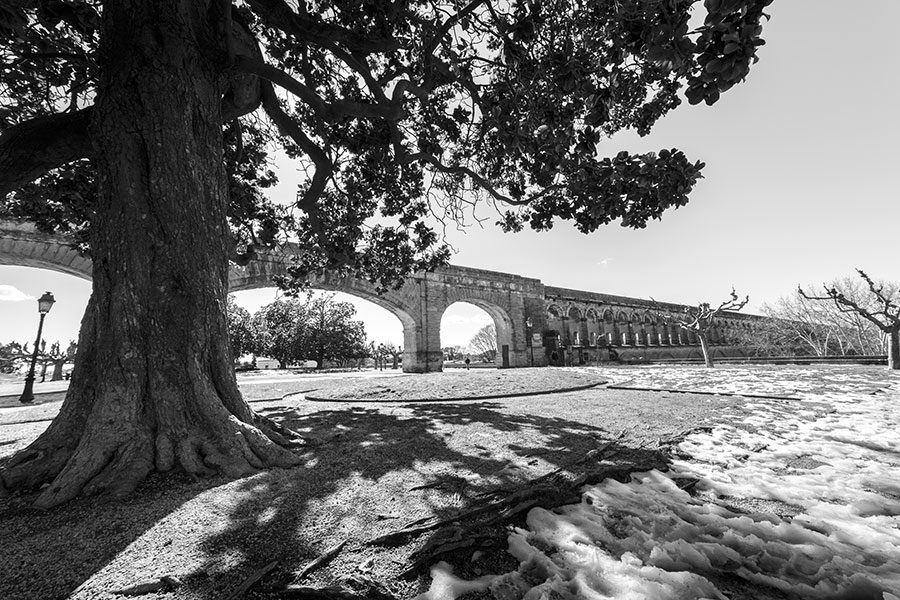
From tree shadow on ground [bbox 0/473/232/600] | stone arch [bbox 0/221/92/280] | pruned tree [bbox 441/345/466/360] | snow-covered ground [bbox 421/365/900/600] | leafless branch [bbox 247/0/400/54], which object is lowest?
pruned tree [bbox 441/345/466/360]

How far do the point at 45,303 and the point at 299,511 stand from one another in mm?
16895

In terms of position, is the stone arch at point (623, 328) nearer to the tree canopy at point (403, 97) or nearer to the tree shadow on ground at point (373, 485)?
the tree canopy at point (403, 97)

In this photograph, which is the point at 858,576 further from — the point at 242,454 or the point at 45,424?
the point at 45,424

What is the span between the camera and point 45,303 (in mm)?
12141

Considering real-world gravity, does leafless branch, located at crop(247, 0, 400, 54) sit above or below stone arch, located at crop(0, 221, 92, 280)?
above

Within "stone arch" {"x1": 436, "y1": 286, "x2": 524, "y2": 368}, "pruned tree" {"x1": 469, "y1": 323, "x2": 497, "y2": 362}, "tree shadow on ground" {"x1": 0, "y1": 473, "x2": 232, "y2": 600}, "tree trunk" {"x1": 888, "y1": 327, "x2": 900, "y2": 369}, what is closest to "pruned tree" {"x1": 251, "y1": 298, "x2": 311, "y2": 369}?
"stone arch" {"x1": 436, "y1": 286, "x2": 524, "y2": 368}

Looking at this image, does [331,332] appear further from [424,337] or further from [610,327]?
[610,327]

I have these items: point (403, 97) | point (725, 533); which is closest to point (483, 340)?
point (403, 97)

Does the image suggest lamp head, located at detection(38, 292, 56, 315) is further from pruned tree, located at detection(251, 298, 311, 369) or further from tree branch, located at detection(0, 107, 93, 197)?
pruned tree, located at detection(251, 298, 311, 369)

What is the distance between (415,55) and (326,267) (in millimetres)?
5471

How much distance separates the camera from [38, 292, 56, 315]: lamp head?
12070 mm

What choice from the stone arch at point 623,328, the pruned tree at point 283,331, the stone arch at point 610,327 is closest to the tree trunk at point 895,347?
the stone arch at point 610,327

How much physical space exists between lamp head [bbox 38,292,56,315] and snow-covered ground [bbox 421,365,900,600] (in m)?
17.9

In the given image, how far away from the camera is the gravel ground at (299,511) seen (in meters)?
1.47
